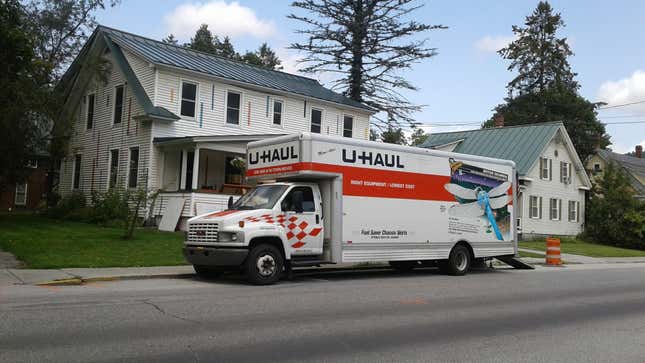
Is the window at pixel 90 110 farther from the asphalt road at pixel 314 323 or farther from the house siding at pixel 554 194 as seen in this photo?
the house siding at pixel 554 194

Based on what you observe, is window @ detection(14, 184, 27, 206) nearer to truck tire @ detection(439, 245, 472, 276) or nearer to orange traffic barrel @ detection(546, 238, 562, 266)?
truck tire @ detection(439, 245, 472, 276)

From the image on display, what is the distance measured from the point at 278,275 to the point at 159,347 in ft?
20.0

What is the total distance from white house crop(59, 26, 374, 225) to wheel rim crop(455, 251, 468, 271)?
9649mm

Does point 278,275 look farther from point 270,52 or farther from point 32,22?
point 270,52

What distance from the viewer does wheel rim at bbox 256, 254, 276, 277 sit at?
12273 millimetres

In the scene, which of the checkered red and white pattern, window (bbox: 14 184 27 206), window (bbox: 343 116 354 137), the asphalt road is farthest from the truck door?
window (bbox: 14 184 27 206)

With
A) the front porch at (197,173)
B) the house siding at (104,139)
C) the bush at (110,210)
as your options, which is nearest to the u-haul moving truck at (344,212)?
the front porch at (197,173)

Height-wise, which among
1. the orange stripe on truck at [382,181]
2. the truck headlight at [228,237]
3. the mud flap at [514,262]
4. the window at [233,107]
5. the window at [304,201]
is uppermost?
the window at [233,107]

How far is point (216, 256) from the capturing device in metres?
12.1

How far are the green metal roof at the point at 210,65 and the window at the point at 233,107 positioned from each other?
0.78 m

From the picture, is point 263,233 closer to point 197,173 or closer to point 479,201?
point 479,201

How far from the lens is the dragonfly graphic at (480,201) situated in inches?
623

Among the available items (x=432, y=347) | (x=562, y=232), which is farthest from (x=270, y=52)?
(x=432, y=347)

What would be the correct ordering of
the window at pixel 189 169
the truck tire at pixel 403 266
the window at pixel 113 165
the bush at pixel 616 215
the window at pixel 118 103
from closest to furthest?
1. the truck tire at pixel 403 266
2. the window at pixel 189 169
3. the window at pixel 113 165
4. the window at pixel 118 103
5. the bush at pixel 616 215
